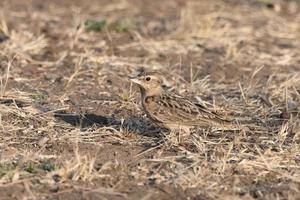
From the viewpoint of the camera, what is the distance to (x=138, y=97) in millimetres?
10438

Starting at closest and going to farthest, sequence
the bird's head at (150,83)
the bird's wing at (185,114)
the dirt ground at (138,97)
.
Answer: the dirt ground at (138,97), the bird's wing at (185,114), the bird's head at (150,83)

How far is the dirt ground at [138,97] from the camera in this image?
7500 mm

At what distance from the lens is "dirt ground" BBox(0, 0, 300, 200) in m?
7.50

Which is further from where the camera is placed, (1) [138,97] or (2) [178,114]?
(1) [138,97]

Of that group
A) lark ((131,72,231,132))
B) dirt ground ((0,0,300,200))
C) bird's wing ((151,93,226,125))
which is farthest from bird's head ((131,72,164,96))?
dirt ground ((0,0,300,200))

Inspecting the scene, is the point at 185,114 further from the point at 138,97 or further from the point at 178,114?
the point at 138,97

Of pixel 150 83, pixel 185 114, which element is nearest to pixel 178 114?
pixel 185 114

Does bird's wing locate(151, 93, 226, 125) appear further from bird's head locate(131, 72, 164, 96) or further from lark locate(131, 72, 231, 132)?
bird's head locate(131, 72, 164, 96)

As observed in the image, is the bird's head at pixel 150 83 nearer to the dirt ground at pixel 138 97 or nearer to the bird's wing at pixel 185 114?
the bird's wing at pixel 185 114

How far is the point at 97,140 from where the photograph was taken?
8711mm

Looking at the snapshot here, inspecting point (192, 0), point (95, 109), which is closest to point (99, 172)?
point (95, 109)

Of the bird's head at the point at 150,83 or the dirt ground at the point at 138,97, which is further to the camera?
the bird's head at the point at 150,83

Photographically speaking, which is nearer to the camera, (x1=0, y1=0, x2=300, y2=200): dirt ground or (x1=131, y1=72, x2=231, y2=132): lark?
(x1=0, y1=0, x2=300, y2=200): dirt ground

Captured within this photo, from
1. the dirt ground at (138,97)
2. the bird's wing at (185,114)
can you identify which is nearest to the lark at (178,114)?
the bird's wing at (185,114)
